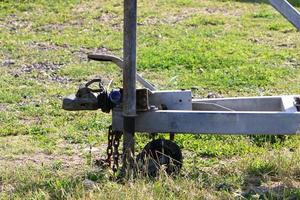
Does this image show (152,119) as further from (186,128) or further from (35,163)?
(35,163)

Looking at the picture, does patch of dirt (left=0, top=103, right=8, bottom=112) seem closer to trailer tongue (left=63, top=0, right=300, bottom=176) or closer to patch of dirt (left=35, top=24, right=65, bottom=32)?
trailer tongue (left=63, top=0, right=300, bottom=176)

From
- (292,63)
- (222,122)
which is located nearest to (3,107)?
(222,122)

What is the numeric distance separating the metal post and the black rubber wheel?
0.11 meters

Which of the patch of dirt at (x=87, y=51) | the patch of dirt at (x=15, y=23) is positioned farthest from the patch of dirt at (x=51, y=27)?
the patch of dirt at (x=87, y=51)

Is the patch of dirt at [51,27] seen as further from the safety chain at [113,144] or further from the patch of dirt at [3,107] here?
the safety chain at [113,144]

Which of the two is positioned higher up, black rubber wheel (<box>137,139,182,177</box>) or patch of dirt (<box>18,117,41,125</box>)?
patch of dirt (<box>18,117,41,125</box>)

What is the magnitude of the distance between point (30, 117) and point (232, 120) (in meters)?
2.85

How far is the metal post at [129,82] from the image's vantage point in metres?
4.88

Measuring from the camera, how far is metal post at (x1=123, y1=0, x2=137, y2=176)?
192 inches

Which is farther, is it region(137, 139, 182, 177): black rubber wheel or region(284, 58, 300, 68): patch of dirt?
region(284, 58, 300, 68): patch of dirt

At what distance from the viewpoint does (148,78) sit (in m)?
9.09

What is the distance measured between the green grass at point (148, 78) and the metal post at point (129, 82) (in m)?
0.23

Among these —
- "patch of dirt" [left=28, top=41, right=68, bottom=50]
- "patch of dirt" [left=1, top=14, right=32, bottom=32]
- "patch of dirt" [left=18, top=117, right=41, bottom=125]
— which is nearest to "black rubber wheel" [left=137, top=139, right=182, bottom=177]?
"patch of dirt" [left=18, top=117, right=41, bottom=125]

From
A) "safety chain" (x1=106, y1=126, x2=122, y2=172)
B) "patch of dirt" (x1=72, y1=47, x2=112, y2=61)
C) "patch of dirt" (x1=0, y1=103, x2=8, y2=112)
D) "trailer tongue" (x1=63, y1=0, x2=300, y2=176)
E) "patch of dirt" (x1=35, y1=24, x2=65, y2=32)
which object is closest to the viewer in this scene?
"trailer tongue" (x1=63, y1=0, x2=300, y2=176)
